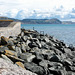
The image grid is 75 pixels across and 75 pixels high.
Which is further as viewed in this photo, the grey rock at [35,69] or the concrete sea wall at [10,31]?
the concrete sea wall at [10,31]

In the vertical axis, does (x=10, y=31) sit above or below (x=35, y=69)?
above

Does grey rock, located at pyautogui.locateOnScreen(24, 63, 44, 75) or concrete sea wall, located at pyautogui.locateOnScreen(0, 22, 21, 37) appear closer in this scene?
grey rock, located at pyautogui.locateOnScreen(24, 63, 44, 75)

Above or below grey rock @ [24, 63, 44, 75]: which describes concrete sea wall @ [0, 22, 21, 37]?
above

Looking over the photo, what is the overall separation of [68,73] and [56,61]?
142cm

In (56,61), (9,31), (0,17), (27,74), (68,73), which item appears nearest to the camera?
(27,74)

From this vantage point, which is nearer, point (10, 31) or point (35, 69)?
point (35, 69)

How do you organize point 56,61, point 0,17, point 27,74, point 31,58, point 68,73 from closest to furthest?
1. point 27,74
2. point 68,73
3. point 31,58
4. point 56,61
5. point 0,17

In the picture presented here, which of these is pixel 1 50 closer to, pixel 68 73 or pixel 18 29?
pixel 68 73

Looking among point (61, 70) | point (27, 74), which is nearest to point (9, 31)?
point (61, 70)

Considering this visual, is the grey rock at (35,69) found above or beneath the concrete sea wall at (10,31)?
beneath

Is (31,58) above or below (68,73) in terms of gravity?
above

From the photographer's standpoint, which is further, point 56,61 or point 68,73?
point 56,61

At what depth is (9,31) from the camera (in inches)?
537

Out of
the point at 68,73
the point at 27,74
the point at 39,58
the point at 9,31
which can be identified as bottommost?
the point at 68,73
